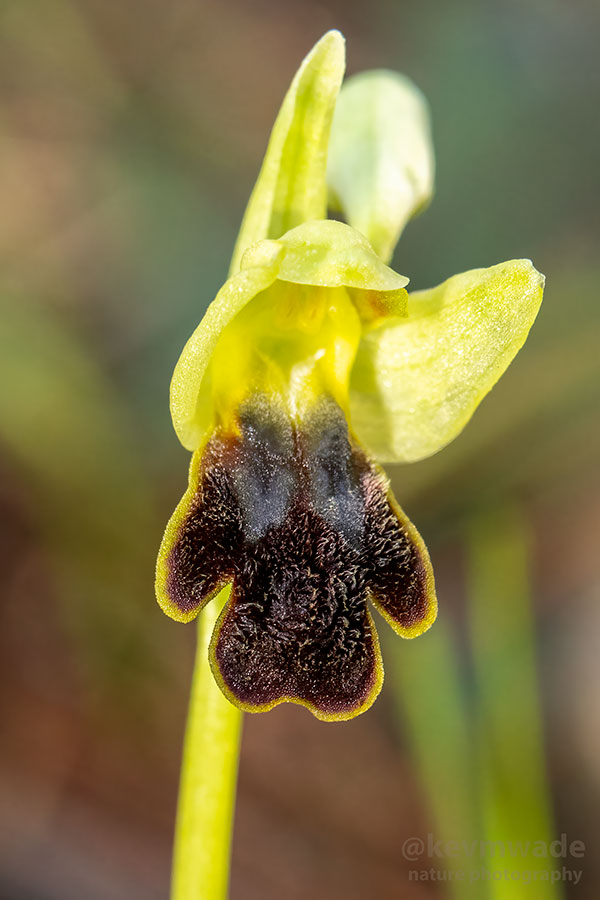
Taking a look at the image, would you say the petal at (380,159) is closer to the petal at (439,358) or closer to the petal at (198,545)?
the petal at (439,358)

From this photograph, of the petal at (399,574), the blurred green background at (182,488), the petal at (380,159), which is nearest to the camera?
the petal at (399,574)

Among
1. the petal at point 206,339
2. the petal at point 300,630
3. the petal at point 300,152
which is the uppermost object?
the petal at point 300,152

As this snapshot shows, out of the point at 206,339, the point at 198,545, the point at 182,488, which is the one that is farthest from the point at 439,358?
the point at 182,488

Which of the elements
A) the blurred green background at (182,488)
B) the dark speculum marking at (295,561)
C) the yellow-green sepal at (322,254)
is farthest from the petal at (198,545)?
the blurred green background at (182,488)

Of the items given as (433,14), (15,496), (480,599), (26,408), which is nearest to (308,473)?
(480,599)

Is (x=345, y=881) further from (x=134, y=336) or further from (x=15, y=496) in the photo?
(x=134, y=336)
